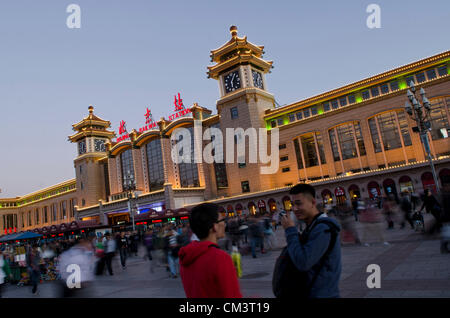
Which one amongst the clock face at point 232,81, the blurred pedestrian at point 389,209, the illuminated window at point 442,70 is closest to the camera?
the blurred pedestrian at point 389,209

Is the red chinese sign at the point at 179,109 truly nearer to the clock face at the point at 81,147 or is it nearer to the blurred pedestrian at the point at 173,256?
the clock face at the point at 81,147

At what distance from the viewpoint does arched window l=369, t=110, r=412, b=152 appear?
126ft

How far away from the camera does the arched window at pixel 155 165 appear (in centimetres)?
5794

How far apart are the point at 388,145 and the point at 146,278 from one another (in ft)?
118

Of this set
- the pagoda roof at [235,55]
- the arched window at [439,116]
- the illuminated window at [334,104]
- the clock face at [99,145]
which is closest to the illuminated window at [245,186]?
the illuminated window at [334,104]

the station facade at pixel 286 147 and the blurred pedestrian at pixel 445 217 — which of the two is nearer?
the blurred pedestrian at pixel 445 217

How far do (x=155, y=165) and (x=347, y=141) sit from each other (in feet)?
107

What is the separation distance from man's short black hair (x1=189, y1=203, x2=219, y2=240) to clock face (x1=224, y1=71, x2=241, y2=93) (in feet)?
162

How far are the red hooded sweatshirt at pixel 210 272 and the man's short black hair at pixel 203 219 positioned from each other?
0.61 feet

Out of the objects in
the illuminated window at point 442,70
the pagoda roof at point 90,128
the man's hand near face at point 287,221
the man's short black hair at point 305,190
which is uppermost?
the pagoda roof at point 90,128

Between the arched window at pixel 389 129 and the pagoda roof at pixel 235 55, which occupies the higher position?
the pagoda roof at pixel 235 55

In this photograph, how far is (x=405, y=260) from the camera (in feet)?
28.7

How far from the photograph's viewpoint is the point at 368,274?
26.0 feet
